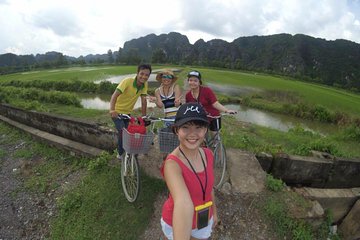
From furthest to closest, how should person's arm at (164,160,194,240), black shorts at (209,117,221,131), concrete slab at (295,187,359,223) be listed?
concrete slab at (295,187,359,223) → black shorts at (209,117,221,131) → person's arm at (164,160,194,240)

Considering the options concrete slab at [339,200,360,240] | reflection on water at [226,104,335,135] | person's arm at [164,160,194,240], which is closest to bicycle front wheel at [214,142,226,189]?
person's arm at [164,160,194,240]

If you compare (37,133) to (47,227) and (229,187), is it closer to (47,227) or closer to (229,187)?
(47,227)

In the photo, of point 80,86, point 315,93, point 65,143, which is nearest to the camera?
point 65,143

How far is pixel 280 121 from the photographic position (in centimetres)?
1627

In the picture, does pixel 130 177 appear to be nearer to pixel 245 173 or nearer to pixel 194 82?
pixel 194 82

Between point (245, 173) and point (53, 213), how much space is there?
4.14 meters

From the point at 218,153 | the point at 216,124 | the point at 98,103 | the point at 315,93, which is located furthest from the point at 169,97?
the point at 315,93

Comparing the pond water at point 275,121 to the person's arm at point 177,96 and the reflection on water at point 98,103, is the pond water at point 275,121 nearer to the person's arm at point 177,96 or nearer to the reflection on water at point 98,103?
the reflection on water at point 98,103

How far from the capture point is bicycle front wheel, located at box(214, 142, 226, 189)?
4.41m

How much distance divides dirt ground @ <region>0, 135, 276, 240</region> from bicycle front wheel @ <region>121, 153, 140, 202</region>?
501 millimetres

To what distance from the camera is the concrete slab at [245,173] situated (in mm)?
4604

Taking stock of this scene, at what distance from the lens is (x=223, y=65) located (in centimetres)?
6856

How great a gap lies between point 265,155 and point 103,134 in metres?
4.28

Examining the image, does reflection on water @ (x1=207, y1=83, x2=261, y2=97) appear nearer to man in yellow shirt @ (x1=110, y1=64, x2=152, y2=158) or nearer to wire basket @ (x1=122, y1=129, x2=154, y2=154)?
man in yellow shirt @ (x1=110, y1=64, x2=152, y2=158)
